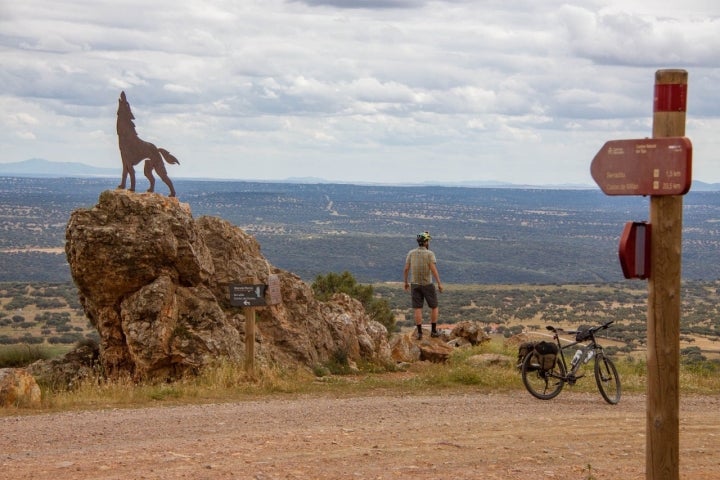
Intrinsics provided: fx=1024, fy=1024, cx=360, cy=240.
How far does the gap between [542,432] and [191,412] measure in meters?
3.71

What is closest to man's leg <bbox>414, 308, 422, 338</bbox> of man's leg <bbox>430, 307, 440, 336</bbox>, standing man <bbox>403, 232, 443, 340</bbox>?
standing man <bbox>403, 232, 443, 340</bbox>

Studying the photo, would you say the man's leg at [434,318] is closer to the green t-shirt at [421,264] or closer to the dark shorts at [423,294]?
the dark shorts at [423,294]

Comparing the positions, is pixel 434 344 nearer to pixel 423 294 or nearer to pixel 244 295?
pixel 423 294

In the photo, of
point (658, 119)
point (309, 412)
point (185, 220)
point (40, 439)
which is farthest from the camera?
point (185, 220)

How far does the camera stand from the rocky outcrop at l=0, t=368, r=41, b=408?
451 inches

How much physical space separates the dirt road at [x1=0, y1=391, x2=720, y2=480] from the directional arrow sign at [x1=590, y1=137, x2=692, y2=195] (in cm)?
266

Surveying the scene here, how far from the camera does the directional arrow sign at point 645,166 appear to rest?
638cm

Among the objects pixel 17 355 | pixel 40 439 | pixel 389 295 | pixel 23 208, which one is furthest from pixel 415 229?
pixel 40 439

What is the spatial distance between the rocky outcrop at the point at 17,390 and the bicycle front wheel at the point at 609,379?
21.4ft

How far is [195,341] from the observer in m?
14.4

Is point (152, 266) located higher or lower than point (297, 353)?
higher

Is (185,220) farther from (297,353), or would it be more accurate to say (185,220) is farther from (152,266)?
(297,353)

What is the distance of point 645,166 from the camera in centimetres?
646

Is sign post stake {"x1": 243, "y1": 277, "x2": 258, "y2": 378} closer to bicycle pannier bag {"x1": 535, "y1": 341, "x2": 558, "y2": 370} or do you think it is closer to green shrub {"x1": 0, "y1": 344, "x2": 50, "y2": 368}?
bicycle pannier bag {"x1": 535, "y1": 341, "x2": 558, "y2": 370}
